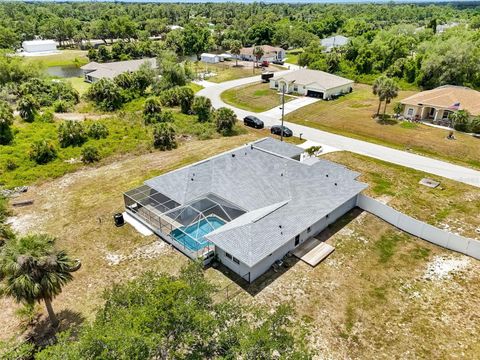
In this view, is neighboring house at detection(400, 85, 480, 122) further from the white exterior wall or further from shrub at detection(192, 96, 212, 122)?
the white exterior wall

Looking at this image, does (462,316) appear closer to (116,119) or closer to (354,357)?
(354,357)

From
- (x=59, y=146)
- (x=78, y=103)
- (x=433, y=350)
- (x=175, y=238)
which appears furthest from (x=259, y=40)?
(x=433, y=350)

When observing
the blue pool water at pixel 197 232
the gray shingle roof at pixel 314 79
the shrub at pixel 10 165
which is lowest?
the blue pool water at pixel 197 232

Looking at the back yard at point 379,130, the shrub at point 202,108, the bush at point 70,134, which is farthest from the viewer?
the shrub at point 202,108

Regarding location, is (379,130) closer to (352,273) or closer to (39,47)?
(352,273)

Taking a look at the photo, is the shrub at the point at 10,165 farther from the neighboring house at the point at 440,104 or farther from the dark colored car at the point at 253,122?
the neighboring house at the point at 440,104

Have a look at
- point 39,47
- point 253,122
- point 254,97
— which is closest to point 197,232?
point 253,122

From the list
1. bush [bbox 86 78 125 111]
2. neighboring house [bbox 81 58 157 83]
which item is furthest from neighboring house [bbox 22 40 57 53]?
bush [bbox 86 78 125 111]

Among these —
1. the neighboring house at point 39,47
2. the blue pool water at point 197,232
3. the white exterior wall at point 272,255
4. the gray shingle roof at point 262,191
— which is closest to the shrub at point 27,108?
the gray shingle roof at point 262,191
